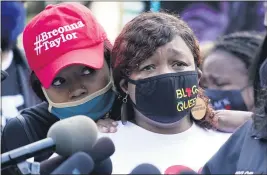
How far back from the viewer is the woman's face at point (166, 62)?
2438 mm

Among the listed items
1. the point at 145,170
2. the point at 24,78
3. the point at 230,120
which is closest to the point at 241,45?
the point at 24,78

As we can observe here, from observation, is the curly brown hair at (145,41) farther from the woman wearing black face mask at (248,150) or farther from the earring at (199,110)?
the woman wearing black face mask at (248,150)

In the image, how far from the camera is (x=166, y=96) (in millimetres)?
2400

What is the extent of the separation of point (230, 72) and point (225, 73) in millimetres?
36

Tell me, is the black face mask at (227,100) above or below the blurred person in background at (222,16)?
above

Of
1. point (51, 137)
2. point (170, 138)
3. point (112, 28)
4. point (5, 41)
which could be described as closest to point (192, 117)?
point (170, 138)

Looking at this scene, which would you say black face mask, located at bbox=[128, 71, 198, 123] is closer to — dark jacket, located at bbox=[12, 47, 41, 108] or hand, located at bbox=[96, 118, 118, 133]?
hand, located at bbox=[96, 118, 118, 133]

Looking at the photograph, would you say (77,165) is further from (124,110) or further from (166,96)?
(124,110)

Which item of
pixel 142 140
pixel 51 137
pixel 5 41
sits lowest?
pixel 5 41

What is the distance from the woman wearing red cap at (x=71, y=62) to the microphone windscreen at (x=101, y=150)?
0.82 metres

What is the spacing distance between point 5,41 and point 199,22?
340 cm

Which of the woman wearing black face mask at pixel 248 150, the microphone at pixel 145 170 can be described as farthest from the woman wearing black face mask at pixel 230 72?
the microphone at pixel 145 170

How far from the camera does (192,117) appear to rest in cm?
262

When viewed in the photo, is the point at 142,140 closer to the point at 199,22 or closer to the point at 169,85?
the point at 169,85
